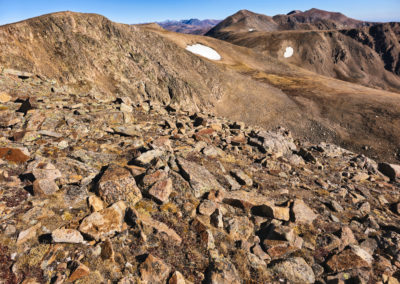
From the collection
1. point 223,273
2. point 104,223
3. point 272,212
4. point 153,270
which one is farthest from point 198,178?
point 153,270

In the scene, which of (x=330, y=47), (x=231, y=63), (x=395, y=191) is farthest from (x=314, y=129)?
(x=330, y=47)

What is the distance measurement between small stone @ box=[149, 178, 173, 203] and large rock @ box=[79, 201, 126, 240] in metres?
1.31

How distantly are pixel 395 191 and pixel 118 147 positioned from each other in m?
20.4

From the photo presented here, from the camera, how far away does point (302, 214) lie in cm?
899

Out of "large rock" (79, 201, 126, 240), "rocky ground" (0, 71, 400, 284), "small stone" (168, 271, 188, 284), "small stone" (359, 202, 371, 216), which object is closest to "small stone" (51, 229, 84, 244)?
"rocky ground" (0, 71, 400, 284)

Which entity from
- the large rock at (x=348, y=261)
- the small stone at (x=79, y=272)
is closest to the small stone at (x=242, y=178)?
the large rock at (x=348, y=261)

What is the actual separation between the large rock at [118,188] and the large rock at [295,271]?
5.10m

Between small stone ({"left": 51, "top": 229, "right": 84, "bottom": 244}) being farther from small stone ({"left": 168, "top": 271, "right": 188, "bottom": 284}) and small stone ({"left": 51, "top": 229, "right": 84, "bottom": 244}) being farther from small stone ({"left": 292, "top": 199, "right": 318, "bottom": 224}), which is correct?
small stone ({"left": 292, "top": 199, "right": 318, "bottom": 224})

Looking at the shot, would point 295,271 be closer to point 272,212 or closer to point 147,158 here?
point 272,212

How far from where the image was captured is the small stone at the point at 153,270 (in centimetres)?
521

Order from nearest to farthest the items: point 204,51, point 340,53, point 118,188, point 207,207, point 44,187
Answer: point 44,187, point 118,188, point 207,207, point 204,51, point 340,53

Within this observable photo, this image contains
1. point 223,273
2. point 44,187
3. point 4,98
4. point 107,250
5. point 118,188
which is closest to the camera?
point 107,250

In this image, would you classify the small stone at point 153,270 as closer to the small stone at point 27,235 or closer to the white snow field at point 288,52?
the small stone at point 27,235

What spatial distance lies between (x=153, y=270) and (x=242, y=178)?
6522mm
